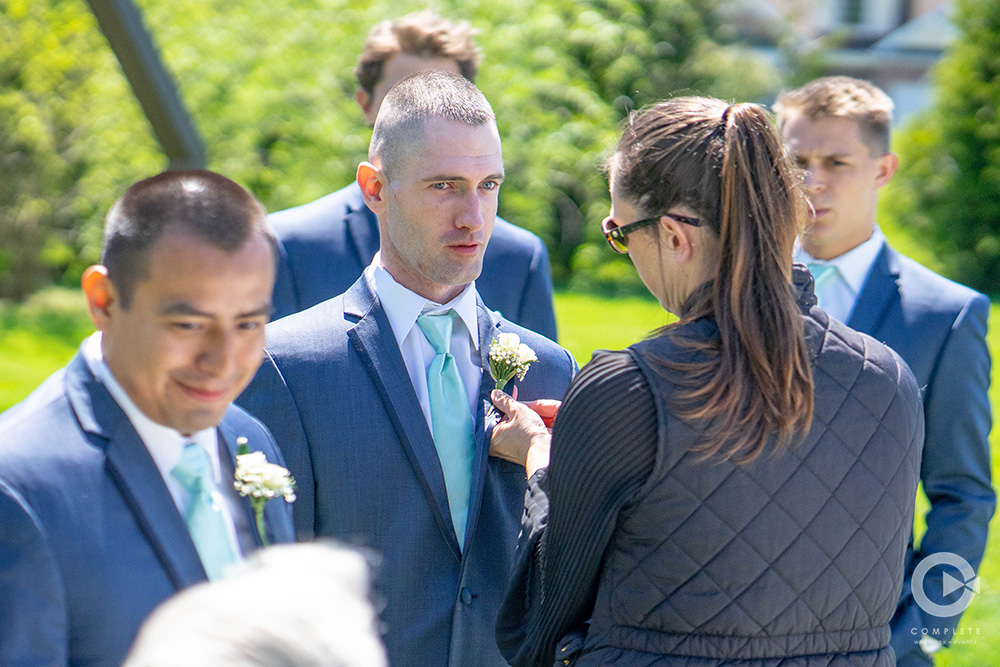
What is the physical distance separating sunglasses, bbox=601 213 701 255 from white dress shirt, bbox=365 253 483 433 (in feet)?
2.02

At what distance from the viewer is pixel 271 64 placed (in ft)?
42.4

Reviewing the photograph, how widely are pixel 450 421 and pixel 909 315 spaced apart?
1.74 m

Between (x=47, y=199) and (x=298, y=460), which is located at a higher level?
(x=298, y=460)

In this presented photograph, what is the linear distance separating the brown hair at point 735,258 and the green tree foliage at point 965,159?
14.0 m

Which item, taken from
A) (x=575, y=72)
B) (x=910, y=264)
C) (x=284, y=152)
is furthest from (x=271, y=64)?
(x=910, y=264)

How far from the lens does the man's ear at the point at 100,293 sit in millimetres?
1983

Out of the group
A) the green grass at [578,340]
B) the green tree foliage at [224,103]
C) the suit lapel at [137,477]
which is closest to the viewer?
the suit lapel at [137,477]

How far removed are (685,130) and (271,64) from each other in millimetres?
11308

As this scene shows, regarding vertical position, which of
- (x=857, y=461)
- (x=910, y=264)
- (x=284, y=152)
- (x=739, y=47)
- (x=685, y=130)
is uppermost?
(x=685, y=130)

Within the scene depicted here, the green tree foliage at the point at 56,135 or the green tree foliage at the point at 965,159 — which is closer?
the green tree foliage at the point at 56,135

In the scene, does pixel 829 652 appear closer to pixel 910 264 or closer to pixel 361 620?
pixel 361 620

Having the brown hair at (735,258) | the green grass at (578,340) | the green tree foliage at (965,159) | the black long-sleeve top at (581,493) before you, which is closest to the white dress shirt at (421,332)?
the black long-sleeve top at (581,493)

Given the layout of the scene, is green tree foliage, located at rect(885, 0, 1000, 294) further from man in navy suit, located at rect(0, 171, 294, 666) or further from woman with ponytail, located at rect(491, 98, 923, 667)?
man in navy suit, located at rect(0, 171, 294, 666)

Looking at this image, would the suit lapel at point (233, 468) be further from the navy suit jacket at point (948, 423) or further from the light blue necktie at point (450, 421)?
the navy suit jacket at point (948, 423)
